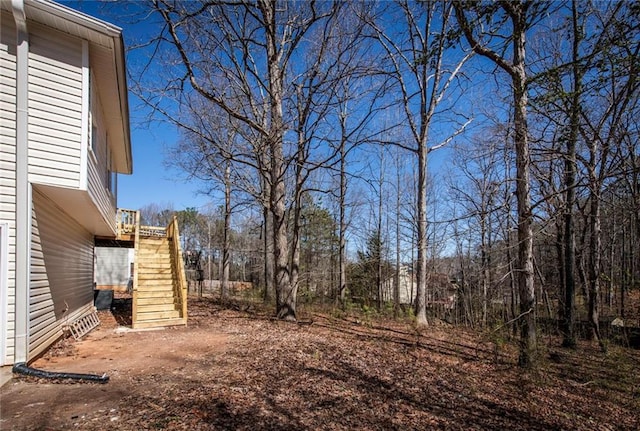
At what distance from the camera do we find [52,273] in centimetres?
664

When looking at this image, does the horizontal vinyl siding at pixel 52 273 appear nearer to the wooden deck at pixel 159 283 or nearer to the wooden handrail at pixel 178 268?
the wooden deck at pixel 159 283

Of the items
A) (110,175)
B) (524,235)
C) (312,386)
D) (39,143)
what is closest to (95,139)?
(39,143)

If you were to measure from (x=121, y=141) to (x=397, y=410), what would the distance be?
9967 millimetres

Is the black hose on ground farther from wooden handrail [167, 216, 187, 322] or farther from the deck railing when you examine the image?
the deck railing

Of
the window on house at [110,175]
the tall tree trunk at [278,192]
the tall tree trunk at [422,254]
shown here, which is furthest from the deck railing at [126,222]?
the tall tree trunk at [422,254]

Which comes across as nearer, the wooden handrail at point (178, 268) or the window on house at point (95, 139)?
the window on house at point (95, 139)

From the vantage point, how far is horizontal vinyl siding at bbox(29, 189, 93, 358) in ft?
18.3

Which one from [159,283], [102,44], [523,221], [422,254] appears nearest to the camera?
[523,221]

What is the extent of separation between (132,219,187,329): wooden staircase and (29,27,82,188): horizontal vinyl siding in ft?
13.1

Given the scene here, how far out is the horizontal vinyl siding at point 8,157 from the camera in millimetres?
4938

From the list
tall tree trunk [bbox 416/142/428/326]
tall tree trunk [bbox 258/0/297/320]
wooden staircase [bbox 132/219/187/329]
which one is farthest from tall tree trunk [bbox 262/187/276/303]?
tall tree trunk [bbox 416/142/428/326]

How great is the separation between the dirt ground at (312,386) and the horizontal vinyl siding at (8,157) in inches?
39.6

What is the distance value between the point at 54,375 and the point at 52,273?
265 centimetres

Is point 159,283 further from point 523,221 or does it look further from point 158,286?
point 523,221
